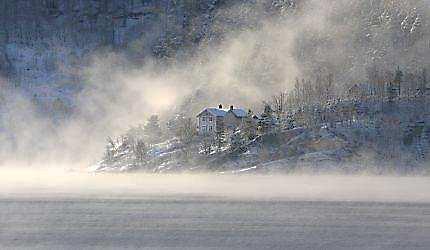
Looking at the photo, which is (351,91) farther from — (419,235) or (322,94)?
(419,235)

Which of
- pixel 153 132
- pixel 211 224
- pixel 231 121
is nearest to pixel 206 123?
pixel 231 121

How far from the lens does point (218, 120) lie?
171625mm

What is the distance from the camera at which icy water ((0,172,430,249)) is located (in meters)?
48.4

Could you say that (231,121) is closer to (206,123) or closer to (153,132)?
(206,123)

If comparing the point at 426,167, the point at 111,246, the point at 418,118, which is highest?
the point at 418,118

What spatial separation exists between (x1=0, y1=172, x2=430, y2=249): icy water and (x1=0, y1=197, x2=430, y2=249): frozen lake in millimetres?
59

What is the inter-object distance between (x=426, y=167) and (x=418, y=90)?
32.1 meters

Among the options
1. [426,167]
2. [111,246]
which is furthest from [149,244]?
[426,167]

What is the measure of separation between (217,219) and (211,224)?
353 centimetres

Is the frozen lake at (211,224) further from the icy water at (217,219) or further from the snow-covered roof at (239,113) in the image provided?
the snow-covered roof at (239,113)

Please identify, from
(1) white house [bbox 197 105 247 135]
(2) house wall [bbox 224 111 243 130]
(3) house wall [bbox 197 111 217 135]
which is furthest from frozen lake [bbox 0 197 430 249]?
(3) house wall [bbox 197 111 217 135]

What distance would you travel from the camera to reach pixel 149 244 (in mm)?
47719

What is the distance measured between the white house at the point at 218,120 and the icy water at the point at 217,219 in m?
67.8

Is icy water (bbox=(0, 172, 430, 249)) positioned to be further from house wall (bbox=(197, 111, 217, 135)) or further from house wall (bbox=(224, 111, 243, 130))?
house wall (bbox=(197, 111, 217, 135))
